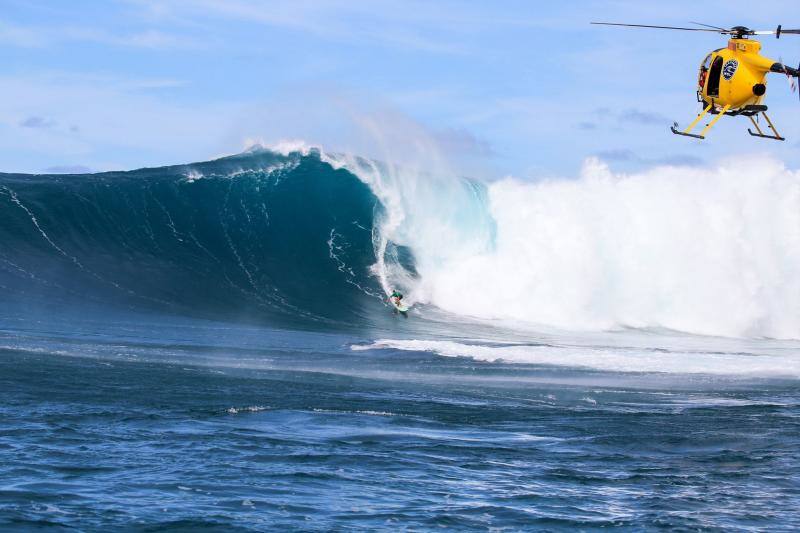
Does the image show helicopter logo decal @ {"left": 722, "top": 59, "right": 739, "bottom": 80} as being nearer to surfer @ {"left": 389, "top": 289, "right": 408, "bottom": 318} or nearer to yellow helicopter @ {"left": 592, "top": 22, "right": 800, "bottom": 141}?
yellow helicopter @ {"left": 592, "top": 22, "right": 800, "bottom": 141}

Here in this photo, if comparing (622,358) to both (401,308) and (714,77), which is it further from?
(401,308)

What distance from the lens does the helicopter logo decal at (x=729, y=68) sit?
18.5 metres

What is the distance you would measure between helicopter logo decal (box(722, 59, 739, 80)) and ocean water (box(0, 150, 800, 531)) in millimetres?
5569

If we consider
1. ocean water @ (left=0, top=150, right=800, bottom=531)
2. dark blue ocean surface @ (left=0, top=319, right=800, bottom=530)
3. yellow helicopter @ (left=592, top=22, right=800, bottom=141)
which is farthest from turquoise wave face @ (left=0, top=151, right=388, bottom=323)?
yellow helicopter @ (left=592, top=22, right=800, bottom=141)

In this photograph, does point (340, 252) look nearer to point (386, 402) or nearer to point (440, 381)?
point (440, 381)

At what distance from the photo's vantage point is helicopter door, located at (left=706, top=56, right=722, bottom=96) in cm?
1894

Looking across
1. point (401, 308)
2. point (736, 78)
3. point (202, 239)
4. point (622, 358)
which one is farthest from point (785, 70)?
point (202, 239)

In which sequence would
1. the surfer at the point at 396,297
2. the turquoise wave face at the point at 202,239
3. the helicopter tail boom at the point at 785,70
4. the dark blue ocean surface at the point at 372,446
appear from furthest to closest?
the surfer at the point at 396,297, the turquoise wave face at the point at 202,239, the helicopter tail boom at the point at 785,70, the dark blue ocean surface at the point at 372,446

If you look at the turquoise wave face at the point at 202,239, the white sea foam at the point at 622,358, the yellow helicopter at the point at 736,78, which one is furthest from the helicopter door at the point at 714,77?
the turquoise wave face at the point at 202,239

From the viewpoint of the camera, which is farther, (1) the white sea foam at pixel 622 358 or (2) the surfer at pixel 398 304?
(2) the surfer at pixel 398 304

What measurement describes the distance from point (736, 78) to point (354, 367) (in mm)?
8957

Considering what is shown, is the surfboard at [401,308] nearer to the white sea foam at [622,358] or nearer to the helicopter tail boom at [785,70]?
the white sea foam at [622,358]

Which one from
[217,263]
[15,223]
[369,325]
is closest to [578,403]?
[369,325]

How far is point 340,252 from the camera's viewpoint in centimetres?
3759
